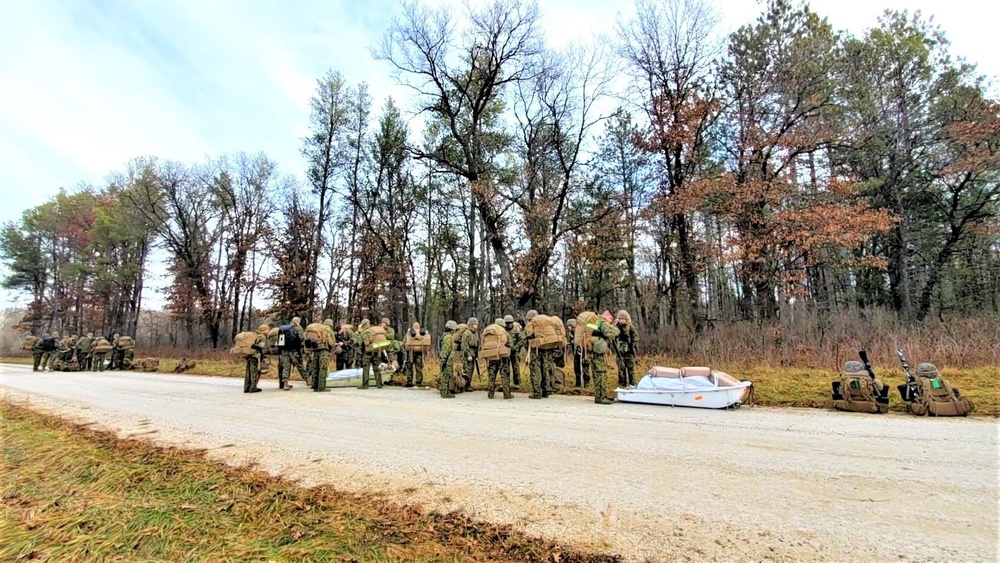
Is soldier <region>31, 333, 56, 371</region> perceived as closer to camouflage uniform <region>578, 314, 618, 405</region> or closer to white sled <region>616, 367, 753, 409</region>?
camouflage uniform <region>578, 314, 618, 405</region>

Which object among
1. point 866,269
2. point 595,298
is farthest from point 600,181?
point 866,269

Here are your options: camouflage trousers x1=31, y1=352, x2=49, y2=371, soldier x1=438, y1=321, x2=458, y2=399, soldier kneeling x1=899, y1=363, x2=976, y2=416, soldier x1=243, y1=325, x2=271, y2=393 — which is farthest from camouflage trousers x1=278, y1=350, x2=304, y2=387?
camouflage trousers x1=31, y1=352, x2=49, y2=371

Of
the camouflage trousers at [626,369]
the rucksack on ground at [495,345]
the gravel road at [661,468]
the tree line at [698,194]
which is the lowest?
the gravel road at [661,468]

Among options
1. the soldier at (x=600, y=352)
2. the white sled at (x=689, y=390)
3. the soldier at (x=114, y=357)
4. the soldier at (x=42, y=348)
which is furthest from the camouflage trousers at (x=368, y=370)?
the soldier at (x=42, y=348)

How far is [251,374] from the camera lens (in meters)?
12.5

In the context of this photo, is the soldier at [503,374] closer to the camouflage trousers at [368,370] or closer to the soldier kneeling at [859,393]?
the camouflage trousers at [368,370]

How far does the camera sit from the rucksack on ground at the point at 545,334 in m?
10.9

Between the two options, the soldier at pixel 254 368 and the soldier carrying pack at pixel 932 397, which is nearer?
the soldier carrying pack at pixel 932 397

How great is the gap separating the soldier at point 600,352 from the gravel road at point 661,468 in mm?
759

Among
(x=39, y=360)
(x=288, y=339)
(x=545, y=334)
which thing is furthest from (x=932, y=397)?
(x=39, y=360)

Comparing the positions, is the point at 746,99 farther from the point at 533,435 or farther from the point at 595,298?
the point at 533,435

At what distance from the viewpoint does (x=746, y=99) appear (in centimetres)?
1969

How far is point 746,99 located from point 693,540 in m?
21.1

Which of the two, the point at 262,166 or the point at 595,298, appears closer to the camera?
the point at 595,298
